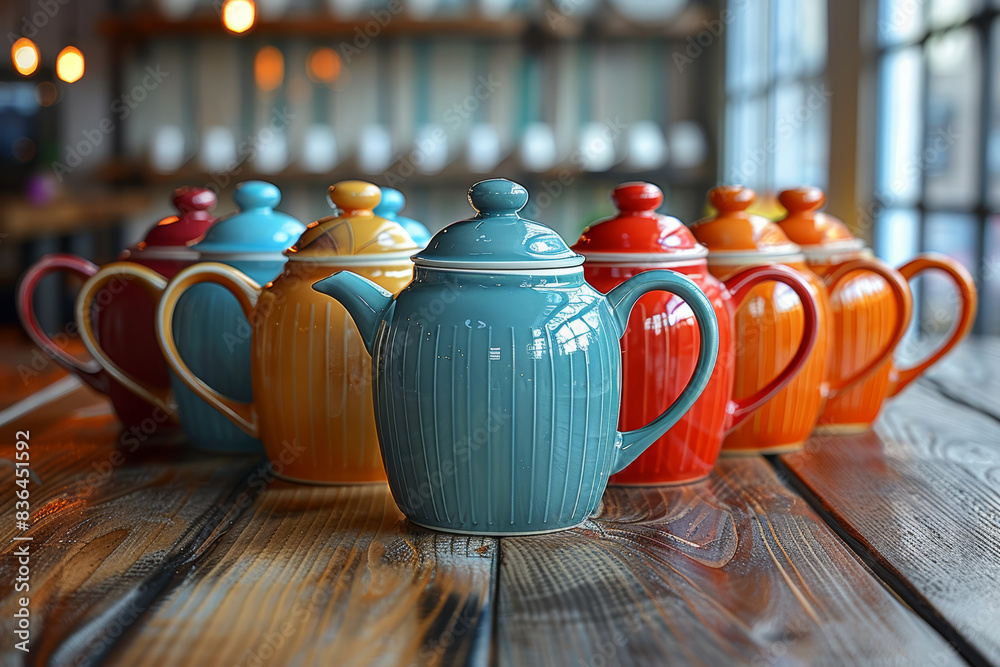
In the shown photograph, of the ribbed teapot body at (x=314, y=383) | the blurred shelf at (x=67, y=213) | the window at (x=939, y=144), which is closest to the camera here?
the ribbed teapot body at (x=314, y=383)

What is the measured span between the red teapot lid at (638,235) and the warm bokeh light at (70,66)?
3.67m

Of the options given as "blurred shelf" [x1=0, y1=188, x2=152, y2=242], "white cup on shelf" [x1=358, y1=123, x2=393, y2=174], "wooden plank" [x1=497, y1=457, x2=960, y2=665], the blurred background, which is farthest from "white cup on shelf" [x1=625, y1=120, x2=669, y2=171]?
"wooden plank" [x1=497, y1=457, x2=960, y2=665]

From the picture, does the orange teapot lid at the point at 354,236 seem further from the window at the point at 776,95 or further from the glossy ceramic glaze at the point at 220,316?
the window at the point at 776,95

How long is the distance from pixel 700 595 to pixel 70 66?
158 inches

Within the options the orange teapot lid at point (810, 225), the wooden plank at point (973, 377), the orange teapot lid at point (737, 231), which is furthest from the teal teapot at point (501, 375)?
the wooden plank at point (973, 377)

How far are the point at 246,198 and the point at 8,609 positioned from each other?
1.62 feet

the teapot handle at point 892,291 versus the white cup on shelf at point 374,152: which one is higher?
the white cup on shelf at point 374,152

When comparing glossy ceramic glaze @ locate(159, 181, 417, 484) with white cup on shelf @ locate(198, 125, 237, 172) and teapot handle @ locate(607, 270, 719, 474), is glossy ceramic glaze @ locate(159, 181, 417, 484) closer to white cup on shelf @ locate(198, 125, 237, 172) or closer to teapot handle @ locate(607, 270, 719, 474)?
teapot handle @ locate(607, 270, 719, 474)

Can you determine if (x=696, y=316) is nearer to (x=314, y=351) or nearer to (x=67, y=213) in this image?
(x=314, y=351)

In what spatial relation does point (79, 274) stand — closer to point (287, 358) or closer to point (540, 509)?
point (287, 358)

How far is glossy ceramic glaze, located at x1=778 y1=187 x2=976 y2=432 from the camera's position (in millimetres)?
964

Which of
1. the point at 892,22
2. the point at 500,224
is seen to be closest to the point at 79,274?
the point at 500,224

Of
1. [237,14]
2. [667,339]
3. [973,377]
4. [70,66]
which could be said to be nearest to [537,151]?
[237,14]

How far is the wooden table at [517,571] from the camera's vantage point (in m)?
0.50
